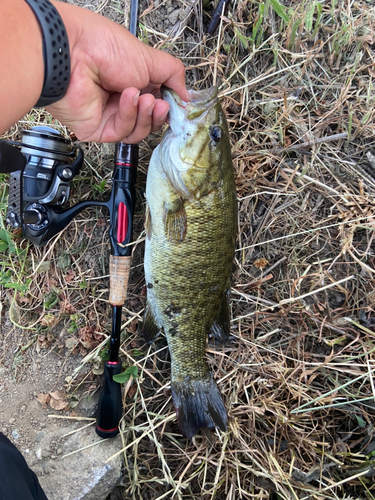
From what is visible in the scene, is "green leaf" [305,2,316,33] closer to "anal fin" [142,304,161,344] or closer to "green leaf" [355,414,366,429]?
"anal fin" [142,304,161,344]

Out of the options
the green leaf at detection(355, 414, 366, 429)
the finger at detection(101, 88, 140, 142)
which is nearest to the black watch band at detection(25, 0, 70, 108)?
the finger at detection(101, 88, 140, 142)

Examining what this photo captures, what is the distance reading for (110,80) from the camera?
67.5 inches

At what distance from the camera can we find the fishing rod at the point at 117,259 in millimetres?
2078

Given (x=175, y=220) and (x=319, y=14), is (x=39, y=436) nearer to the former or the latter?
(x=175, y=220)

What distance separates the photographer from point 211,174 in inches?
73.4

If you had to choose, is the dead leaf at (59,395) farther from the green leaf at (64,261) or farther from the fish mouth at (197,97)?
the fish mouth at (197,97)

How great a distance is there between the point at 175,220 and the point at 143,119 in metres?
0.60

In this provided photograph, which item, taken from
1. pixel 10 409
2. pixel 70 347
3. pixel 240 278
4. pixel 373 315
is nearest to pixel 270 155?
pixel 240 278

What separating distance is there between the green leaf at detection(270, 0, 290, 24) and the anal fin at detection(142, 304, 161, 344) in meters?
2.24

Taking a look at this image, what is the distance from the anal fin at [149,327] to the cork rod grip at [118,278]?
211mm

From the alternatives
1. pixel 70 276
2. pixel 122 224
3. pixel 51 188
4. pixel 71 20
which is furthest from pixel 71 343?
pixel 71 20

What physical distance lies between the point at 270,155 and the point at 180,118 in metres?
0.87

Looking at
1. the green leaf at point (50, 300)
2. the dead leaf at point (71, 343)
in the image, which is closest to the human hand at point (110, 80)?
the green leaf at point (50, 300)

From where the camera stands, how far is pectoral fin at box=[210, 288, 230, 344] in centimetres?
217
